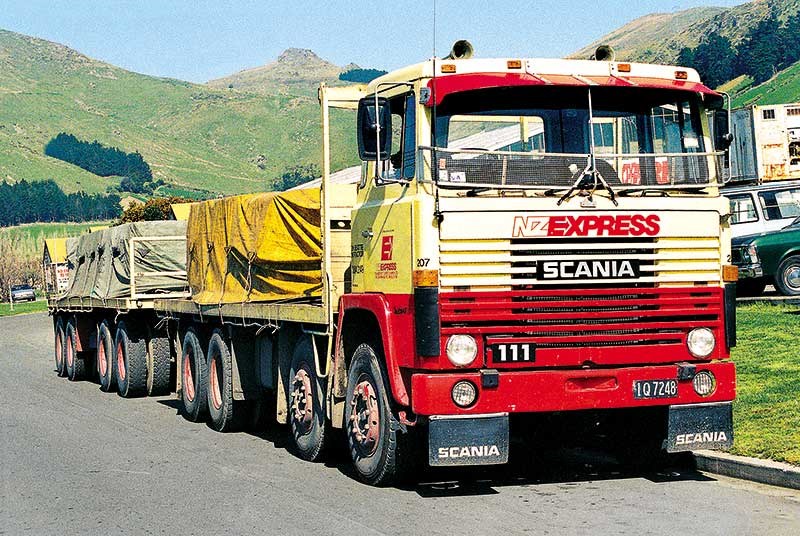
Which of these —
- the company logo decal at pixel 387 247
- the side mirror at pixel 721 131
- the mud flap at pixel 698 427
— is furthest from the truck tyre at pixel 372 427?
the side mirror at pixel 721 131

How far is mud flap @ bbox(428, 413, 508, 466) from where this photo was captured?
Result: 8.97 m

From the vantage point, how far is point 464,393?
8969 millimetres

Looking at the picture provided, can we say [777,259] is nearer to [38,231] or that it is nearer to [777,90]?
[777,90]

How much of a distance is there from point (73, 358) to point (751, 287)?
13.0 meters

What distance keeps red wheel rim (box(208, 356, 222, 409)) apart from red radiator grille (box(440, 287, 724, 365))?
6.23 metres

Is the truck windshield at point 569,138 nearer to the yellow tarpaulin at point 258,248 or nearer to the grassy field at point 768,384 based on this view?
the grassy field at point 768,384

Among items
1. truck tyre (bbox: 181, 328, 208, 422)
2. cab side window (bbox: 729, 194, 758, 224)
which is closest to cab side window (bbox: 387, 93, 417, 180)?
truck tyre (bbox: 181, 328, 208, 422)

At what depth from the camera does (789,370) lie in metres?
14.5

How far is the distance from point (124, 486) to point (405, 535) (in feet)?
10.8

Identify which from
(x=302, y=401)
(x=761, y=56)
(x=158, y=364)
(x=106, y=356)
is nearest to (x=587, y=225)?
(x=302, y=401)

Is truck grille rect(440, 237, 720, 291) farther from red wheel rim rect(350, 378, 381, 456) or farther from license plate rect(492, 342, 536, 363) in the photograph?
red wheel rim rect(350, 378, 381, 456)

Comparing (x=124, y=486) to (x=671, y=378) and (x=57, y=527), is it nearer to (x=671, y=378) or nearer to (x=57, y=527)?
(x=57, y=527)

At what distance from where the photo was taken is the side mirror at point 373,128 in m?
9.35

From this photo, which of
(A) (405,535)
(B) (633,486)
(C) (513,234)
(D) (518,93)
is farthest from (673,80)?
(A) (405,535)
